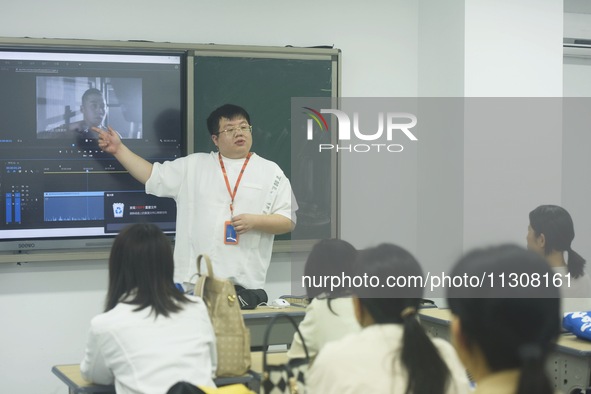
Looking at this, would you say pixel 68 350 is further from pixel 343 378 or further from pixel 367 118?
pixel 343 378

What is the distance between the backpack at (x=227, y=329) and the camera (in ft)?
10.4

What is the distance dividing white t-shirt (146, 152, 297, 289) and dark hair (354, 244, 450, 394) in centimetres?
239

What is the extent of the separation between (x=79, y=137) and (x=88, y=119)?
0.13 meters

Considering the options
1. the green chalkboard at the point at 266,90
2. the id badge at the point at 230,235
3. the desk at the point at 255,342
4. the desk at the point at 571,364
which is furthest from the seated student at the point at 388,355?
the green chalkboard at the point at 266,90

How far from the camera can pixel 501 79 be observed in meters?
5.50

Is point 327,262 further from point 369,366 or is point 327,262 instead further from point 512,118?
point 512,118

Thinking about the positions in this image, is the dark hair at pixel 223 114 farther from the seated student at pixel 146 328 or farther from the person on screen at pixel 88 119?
the seated student at pixel 146 328

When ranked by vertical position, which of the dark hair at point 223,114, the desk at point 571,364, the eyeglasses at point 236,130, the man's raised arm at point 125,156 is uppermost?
the dark hair at point 223,114

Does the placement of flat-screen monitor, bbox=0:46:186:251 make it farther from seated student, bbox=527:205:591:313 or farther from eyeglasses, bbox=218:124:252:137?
seated student, bbox=527:205:591:313

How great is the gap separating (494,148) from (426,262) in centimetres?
98

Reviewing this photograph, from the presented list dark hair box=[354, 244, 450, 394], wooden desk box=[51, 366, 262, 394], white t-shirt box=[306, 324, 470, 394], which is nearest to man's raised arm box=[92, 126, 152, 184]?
wooden desk box=[51, 366, 262, 394]

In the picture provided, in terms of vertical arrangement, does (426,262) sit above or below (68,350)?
above

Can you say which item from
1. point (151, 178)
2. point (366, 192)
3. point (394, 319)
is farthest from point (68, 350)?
point (394, 319)

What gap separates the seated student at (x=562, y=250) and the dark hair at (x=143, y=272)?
6.45ft
